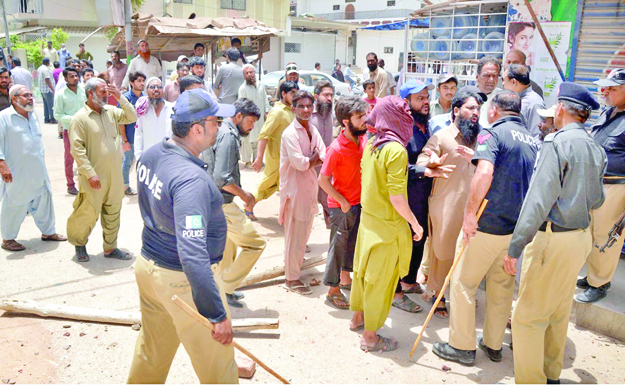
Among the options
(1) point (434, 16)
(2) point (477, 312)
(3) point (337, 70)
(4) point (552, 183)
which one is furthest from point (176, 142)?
(3) point (337, 70)

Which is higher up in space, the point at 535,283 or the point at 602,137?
the point at 602,137

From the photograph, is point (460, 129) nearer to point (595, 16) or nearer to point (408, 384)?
point (408, 384)

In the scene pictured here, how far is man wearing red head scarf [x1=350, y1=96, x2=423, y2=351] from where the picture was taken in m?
3.71

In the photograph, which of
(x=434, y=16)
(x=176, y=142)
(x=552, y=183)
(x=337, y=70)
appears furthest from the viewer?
(x=337, y=70)

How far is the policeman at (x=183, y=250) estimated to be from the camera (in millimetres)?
2354

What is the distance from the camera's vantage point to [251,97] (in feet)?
30.7

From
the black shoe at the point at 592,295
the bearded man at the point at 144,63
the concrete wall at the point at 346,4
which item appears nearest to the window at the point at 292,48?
the concrete wall at the point at 346,4

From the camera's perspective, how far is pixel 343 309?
4766 millimetres

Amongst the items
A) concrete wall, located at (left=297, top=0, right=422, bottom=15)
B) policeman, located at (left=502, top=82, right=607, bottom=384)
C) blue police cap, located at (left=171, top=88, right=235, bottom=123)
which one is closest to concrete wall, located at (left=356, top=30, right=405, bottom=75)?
concrete wall, located at (left=297, top=0, right=422, bottom=15)

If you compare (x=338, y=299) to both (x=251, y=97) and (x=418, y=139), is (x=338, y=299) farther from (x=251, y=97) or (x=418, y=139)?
(x=251, y=97)

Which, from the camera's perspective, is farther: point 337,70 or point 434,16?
point 337,70

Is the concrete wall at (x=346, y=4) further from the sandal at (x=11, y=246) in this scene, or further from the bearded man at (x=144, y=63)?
the sandal at (x=11, y=246)

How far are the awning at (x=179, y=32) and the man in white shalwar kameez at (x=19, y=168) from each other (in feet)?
20.8

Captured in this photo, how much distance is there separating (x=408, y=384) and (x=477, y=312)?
1.55m
